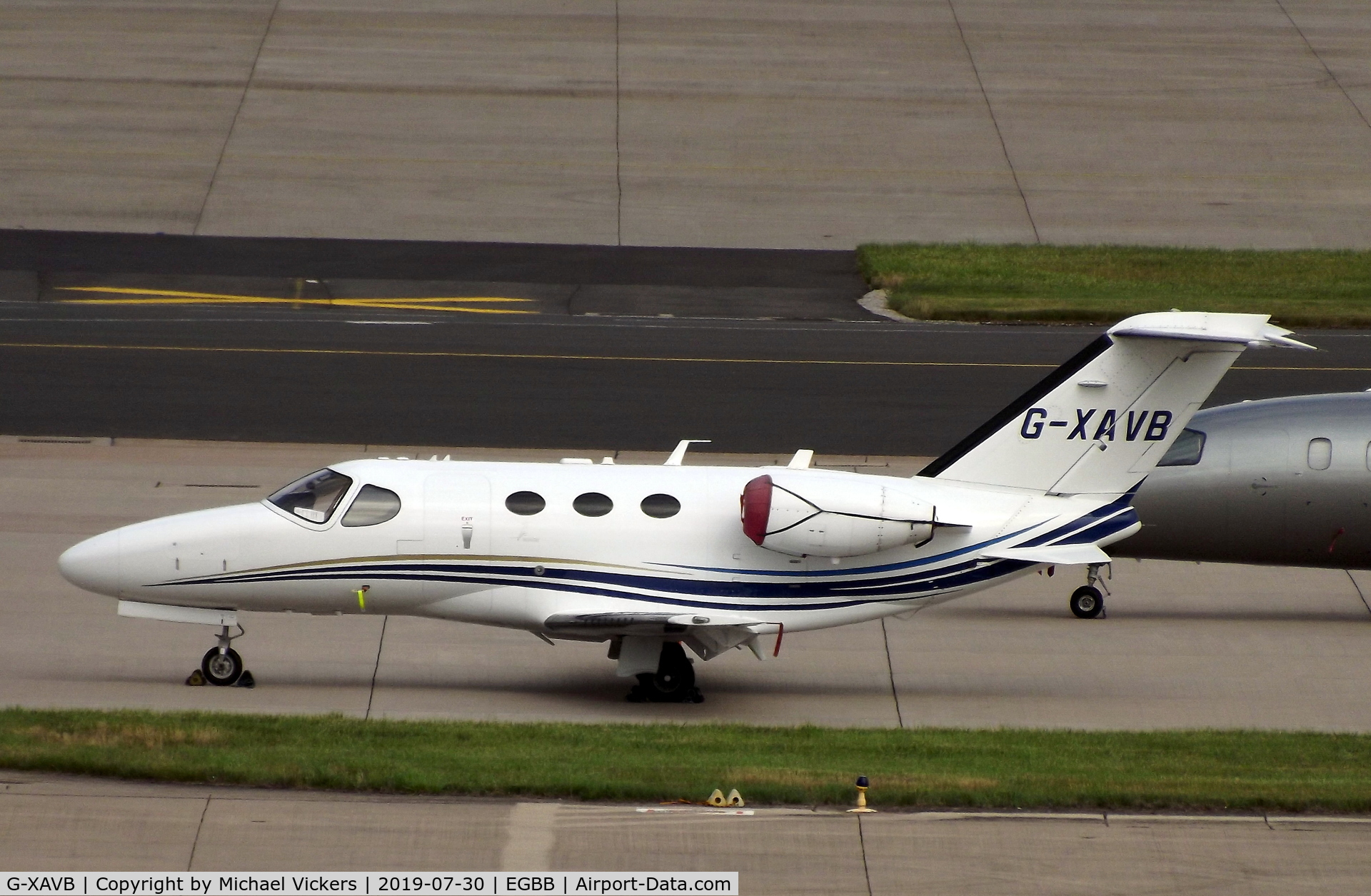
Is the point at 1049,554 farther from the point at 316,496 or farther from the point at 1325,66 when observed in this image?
the point at 1325,66

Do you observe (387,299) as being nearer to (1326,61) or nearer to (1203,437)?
(1203,437)

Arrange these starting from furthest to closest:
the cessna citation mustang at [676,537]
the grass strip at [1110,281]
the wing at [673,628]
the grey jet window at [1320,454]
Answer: the grass strip at [1110,281] < the grey jet window at [1320,454] < the cessna citation mustang at [676,537] < the wing at [673,628]

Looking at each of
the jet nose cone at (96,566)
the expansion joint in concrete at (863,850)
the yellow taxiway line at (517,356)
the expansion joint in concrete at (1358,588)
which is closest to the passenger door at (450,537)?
the jet nose cone at (96,566)

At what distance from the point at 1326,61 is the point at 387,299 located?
29661 millimetres

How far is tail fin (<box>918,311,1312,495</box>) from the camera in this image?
17016 millimetres

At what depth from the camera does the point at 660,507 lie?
16.9 metres

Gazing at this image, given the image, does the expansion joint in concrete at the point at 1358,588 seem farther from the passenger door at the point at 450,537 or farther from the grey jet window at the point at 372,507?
the grey jet window at the point at 372,507

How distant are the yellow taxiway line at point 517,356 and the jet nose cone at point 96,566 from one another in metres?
13.8

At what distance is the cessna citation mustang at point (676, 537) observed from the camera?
16.6 meters

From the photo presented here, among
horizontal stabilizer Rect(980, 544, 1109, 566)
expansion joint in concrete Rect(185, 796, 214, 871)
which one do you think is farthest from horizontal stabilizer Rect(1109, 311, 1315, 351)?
expansion joint in concrete Rect(185, 796, 214, 871)

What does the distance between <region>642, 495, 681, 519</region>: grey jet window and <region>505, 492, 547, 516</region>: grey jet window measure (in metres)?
0.94

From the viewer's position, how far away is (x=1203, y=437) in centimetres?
2070

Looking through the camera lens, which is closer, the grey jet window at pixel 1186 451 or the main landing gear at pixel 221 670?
the main landing gear at pixel 221 670

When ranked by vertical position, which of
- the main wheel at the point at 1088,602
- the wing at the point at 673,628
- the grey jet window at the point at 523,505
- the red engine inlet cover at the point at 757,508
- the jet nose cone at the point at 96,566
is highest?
the main wheel at the point at 1088,602
